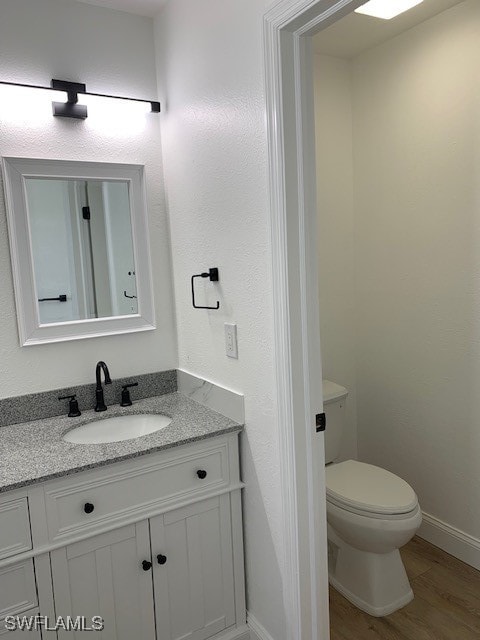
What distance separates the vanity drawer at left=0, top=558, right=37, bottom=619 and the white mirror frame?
2.65 feet

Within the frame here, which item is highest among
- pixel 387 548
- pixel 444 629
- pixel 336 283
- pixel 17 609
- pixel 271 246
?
pixel 271 246

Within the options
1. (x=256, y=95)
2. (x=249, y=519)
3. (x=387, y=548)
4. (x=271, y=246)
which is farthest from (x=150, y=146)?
(x=387, y=548)

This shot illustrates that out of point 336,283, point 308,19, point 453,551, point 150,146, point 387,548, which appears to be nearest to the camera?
point 308,19

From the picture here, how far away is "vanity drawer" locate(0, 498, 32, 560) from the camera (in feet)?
4.64

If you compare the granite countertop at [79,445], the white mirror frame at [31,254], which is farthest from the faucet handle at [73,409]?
the white mirror frame at [31,254]

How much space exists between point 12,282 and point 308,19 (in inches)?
52.9

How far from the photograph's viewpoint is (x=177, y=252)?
2121mm

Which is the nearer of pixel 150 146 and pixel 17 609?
pixel 17 609

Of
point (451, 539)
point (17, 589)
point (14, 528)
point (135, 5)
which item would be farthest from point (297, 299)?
point (451, 539)

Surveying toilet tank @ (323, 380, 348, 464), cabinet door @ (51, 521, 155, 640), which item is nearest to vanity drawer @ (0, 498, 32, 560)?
cabinet door @ (51, 521, 155, 640)

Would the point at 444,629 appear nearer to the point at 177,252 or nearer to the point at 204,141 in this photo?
the point at 177,252

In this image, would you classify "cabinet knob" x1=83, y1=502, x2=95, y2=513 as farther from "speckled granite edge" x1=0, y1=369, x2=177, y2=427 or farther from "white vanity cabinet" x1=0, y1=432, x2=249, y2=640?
"speckled granite edge" x1=0, y1=369, x2=177, y2=427

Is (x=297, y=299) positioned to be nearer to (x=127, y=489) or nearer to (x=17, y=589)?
(x=127, y=489)

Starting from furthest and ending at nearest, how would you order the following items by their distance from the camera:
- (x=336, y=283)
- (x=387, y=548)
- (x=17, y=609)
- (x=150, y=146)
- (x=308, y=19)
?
(x=336, y=283) → (x=150, y=146) → (x=387, y=548) → (x=17, y=609) → (x=308, y=19)
